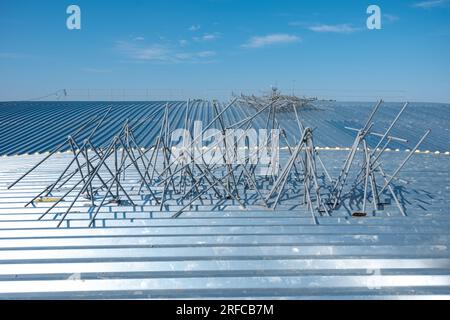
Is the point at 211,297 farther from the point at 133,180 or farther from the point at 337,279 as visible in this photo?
the point at 133,180

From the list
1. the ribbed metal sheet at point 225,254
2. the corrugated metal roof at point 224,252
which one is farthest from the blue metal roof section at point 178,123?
the ribbed metal sheet at point 225,254

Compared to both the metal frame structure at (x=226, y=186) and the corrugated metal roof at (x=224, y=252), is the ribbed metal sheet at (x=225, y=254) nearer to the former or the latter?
the corrugated metal roof at (x=224, y=252)

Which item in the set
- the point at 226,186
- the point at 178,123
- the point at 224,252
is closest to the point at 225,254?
the point at 224,252

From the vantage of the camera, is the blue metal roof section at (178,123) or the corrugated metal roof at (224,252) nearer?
the corrugated metal roof at (224,252)

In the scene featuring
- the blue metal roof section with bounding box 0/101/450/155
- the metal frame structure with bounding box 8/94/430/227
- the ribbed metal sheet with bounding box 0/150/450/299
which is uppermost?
the blue metal roof section with bounding box 0/101/450/155

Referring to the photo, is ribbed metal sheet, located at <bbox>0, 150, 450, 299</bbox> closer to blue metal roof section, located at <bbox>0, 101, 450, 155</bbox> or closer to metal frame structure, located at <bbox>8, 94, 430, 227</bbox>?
metal frame structure, located at <bbox>8, 94, 430, 227</bbox>

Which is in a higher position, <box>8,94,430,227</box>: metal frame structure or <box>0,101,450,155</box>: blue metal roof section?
<box>0,101,450,155</box>: blue metal roof section

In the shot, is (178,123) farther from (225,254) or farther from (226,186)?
(225,254)

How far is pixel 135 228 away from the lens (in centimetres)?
535

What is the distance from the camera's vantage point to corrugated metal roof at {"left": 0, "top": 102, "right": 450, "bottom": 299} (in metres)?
4.11

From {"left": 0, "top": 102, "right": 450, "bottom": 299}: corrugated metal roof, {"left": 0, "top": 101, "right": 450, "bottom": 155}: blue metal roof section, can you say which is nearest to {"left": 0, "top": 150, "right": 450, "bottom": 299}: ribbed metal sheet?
{"left": 0, "top": 102, "right": 450, "bottom": 299}: corrugated metal roof

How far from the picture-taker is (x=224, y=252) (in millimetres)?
4703

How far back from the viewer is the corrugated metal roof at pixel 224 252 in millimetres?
4105
